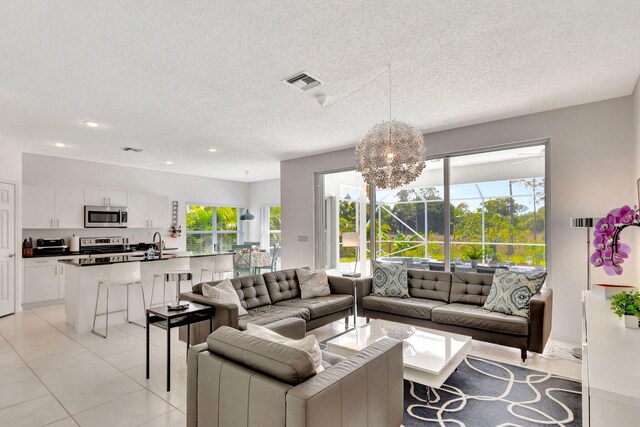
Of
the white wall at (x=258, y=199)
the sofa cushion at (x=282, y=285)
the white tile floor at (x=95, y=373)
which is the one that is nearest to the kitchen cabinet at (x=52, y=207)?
the white tile floor at (x=95, y=373)

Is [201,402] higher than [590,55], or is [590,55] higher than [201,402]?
[590,55]

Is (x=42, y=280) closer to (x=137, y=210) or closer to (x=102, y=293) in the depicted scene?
(x=102, y=293)

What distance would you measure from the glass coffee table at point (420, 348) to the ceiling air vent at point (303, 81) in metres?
2.44

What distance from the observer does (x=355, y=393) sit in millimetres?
1729

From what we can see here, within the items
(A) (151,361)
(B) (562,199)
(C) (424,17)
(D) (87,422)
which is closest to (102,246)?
(A) (151,361)

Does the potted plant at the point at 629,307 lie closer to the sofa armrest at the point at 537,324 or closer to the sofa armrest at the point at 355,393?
the sofa armrest at the point at 355,393

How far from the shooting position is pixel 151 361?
11.5 feet

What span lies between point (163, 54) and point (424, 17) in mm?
2018

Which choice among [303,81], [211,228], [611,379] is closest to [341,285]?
[303,81]

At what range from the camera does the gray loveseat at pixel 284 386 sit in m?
1.53

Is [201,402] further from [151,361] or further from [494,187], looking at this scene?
[494,187]

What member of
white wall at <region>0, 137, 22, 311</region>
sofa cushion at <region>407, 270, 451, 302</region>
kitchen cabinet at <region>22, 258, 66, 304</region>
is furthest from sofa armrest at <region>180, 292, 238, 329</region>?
kitchen cabinet at <region>22, 258, 66, 304</region>

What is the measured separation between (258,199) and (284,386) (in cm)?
886

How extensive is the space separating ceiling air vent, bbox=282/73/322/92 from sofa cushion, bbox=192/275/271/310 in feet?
7.46
